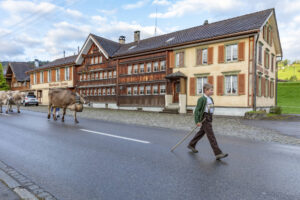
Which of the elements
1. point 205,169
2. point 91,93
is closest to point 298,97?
point 91,93

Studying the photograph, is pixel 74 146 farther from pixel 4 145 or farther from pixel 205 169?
pixel 205 169

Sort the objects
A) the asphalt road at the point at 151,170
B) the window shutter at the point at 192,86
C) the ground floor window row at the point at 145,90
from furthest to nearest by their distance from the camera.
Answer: the ground floor window row at the point at 145,90 → the window shutter at the point at 192,86 → the asphalt road at the point at 151,170

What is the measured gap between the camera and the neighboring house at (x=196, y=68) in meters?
18.5

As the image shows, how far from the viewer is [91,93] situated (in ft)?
105

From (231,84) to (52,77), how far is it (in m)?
30.6

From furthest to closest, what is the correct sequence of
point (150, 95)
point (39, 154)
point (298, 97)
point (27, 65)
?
point (27, 65), point (298, 97), point (150, 95), point (39, 154)

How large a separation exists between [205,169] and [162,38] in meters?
24.4

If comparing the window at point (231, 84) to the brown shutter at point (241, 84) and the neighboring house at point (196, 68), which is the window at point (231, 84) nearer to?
the neighboring house at point (196, 68)

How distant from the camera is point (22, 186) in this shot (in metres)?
3.43

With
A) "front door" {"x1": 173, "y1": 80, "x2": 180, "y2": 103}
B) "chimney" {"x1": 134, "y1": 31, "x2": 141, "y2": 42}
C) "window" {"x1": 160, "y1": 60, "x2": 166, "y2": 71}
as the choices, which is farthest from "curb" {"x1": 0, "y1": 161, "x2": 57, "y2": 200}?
"chimney" {"x1": 134, "y1": 31, "x2": 141, "y2": 42}

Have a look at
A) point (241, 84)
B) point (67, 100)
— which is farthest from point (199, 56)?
point (67, 100)

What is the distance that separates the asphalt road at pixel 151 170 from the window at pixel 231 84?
42.3 feet

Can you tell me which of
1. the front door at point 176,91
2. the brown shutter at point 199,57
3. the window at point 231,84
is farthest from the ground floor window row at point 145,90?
the window at point 231,84

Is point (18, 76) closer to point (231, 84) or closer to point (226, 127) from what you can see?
point (231, 84)
